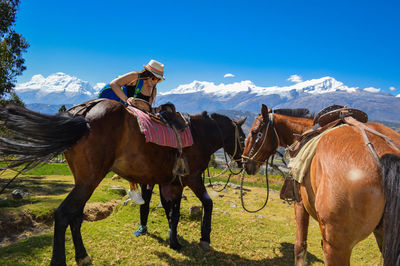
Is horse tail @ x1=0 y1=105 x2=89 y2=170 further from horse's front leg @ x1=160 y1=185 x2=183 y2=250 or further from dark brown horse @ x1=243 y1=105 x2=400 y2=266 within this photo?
dark brown horse @ x1=243 y1=105 x2=400 y2=266

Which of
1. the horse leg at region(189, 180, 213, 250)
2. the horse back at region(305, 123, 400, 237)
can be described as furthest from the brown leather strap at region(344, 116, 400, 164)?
the horse leg at region(189, 180, 213, 250)

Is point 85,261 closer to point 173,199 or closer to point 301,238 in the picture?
point 173,199

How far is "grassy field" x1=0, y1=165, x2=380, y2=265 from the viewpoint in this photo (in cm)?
409

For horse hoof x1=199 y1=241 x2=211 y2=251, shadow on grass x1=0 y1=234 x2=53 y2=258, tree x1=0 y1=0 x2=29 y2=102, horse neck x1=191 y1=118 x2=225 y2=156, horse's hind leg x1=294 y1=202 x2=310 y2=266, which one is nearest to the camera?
→ horse's hind leg x1=294 y1=202 x2=310 y2=266

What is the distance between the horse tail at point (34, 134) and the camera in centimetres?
289

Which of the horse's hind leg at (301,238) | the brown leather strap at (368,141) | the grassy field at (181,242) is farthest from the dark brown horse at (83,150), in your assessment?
the brown leather strap at (368,141)

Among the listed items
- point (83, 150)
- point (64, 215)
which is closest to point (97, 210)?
point (64, 215)

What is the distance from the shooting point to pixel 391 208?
77.7 inches

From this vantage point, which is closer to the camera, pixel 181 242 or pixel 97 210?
pixel 181 242

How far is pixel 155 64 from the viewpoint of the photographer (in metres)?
4.76

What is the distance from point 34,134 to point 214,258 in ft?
12.2

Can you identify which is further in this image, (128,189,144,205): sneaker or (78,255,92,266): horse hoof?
(128,189,144,205): sneaker

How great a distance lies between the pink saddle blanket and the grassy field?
2.16 metres

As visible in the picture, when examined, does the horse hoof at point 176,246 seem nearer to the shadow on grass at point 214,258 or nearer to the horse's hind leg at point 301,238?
the shadow on grass at point 214,258
